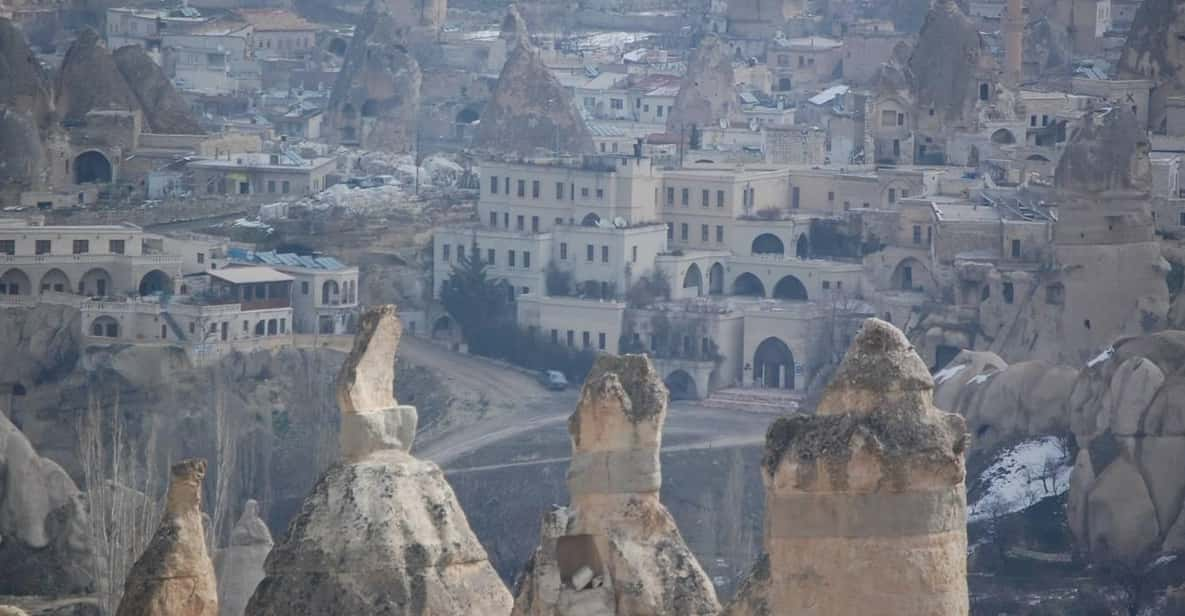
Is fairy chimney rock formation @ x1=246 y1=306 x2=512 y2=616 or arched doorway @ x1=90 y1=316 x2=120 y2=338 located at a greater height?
fairy chimney rock formation @ x1=246 y1=306 x2=512 y2=616

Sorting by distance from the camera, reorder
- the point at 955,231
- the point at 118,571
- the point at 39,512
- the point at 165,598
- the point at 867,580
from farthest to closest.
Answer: the point at 955,231 → the point at 39,512 → the point at 118,571 → the point at 165,598 → the point at 867,580

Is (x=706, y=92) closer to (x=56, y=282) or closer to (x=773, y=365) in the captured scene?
(x=773, y=365)

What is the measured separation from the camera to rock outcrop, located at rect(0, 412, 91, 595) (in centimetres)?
4681

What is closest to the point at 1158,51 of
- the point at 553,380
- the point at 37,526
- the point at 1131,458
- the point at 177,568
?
the point at 553,380

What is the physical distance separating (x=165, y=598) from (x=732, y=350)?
1983 inches

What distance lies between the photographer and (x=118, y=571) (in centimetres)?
3906

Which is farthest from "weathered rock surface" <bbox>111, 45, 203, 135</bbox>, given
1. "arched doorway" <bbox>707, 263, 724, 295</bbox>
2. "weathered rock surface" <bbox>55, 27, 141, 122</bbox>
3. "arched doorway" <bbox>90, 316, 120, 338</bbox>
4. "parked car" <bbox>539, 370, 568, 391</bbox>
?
"parked car" <bbox>539, 370, 568, 391</bbox>

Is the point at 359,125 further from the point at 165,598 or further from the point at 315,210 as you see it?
the point at 165,598

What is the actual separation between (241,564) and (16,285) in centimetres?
4850

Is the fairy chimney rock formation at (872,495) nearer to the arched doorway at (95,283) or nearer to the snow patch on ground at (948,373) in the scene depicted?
the snow patch on ground at (948,373)

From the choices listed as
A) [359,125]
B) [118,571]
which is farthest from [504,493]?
[359,125]

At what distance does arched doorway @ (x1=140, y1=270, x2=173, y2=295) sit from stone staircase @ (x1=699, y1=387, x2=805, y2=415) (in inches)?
375

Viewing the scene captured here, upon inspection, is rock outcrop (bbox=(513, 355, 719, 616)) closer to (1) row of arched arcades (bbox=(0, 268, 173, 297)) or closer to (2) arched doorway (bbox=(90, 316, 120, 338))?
(2) arched doorway (bbox=(90, 316, 120, 338))

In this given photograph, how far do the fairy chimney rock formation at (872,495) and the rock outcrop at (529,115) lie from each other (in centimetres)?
6714
